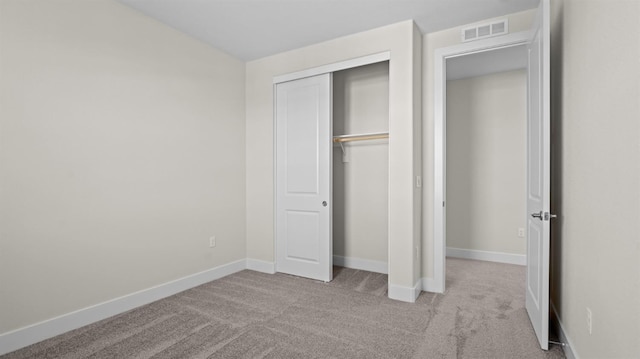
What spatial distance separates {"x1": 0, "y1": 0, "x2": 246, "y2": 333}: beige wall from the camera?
216 centimetres

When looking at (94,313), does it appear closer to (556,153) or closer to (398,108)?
(398,108)

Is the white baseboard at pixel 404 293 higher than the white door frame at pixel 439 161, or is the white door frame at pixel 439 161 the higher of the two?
the white door frame at pixel 439 161

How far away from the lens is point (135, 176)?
285cm

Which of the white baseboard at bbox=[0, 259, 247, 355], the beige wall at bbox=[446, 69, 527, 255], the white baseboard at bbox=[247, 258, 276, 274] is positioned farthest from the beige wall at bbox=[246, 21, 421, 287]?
the white baseboard at bbox=[0, 259, 247, 355]

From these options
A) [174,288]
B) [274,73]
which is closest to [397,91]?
[274,73]

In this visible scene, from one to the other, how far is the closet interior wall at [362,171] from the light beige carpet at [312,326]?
0.70 metres

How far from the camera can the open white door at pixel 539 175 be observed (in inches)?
80.1

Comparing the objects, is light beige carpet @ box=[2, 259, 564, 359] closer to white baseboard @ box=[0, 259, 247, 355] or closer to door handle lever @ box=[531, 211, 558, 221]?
white baseboard @ box=[0, 259, 247, 355]

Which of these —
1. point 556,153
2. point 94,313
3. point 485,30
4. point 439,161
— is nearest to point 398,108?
point 439,161

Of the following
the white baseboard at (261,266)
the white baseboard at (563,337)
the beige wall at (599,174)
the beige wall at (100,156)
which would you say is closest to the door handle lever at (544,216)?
the beige wall at (599,174)

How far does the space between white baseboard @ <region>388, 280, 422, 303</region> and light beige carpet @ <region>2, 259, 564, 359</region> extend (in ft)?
0.24

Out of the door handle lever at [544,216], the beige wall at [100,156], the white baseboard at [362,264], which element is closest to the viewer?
the door handle lever at [544,216]

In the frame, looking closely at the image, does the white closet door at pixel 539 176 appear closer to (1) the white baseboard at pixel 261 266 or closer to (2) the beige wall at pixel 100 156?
(1) the white baseboard at pixel 261 266

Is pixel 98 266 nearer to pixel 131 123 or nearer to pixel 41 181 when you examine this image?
pixel 41 181
